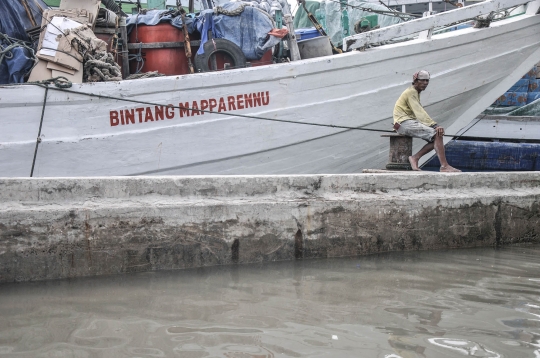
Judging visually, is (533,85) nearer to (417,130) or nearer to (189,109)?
(417,130)

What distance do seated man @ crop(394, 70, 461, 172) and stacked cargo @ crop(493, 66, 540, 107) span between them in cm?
658

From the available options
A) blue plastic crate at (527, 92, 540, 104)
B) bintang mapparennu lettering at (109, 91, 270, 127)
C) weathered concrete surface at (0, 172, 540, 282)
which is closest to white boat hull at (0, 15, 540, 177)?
bintang mapparennu lettering at (109, 91, 270, 127)

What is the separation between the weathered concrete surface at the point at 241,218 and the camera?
402cm

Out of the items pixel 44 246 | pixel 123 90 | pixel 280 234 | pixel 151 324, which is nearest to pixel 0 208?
pixel 44 246

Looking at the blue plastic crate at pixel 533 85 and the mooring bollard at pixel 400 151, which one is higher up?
the blue plastic crate at pixel 533 85

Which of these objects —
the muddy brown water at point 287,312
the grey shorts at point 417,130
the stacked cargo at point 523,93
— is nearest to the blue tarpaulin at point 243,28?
the grey shorts at point 417,130

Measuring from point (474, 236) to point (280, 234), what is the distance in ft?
5.80

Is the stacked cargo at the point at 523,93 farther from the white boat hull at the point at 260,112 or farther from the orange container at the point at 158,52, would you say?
the orange container at the point at 158,52

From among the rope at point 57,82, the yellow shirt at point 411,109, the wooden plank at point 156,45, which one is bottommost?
the yellow shirt at point 411,109

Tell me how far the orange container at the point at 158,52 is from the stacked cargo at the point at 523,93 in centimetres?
743

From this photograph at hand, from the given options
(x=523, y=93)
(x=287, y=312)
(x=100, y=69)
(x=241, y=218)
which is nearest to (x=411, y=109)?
(x=241, y=218)

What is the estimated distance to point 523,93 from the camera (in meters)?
12.9

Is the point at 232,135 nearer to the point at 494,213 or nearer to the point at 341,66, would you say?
the point at 341,66

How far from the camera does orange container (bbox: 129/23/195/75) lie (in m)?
7.90
